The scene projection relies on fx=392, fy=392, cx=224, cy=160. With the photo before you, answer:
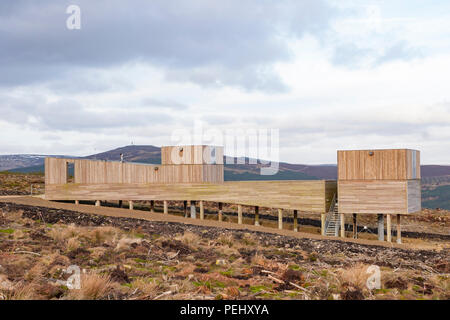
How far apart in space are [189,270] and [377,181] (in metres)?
20.7

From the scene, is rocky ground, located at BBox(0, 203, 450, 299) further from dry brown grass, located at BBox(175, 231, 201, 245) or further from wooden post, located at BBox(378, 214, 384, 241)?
wooden post, located at BBox(378, 214, 384, 241)

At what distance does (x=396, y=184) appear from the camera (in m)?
26.9

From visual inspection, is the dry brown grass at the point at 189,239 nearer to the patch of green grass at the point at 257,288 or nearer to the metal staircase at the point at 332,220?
the patch of green grass at the point at 257,288

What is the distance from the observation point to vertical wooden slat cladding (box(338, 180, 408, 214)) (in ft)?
88.1

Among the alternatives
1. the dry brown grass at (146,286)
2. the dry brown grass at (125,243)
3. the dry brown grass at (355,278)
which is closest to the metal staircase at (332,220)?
the dry brown grass at (125,243)

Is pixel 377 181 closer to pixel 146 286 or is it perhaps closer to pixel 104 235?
pixel 104 235

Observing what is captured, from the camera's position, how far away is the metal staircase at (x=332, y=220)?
95.3ft

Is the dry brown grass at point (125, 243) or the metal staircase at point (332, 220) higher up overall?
the dry brown grass at point (125, 243)

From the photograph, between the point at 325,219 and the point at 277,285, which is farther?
A: the point at 325,219

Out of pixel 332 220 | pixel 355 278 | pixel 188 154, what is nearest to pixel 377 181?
pixel 332 220

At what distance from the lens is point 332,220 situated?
29.5 metres

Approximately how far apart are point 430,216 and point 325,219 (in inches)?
935
